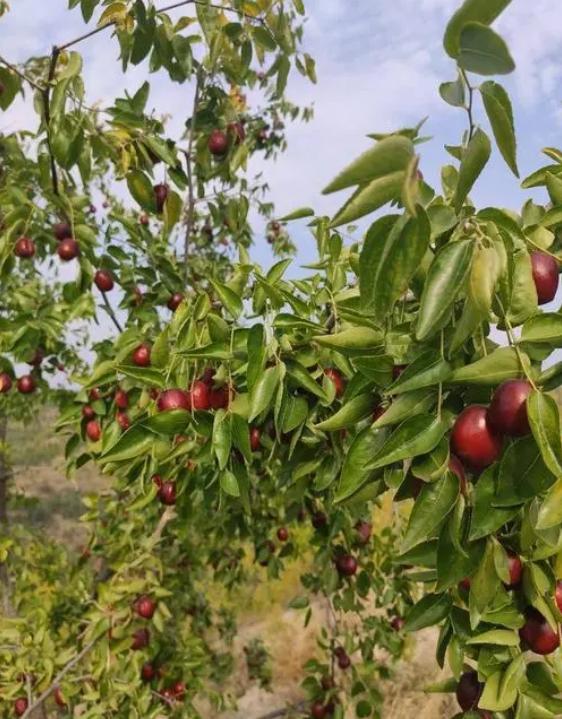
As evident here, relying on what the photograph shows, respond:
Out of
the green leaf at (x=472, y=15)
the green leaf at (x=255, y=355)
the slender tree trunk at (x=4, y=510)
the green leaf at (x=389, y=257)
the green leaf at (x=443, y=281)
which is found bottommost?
the slender tree trunk at (x=4, y=510)

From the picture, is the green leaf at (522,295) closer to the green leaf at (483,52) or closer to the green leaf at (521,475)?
the green leaf at (521,475)

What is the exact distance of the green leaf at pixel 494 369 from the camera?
2.85 feet

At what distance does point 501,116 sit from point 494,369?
1.03 ft

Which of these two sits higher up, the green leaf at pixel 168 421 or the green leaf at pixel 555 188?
the green leaf at pixel 555 188

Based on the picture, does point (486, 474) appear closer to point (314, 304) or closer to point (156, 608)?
point (314, 304)

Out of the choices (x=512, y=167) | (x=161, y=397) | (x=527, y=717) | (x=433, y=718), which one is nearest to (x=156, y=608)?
(x=161, y=397)

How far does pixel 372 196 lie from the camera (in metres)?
0.65

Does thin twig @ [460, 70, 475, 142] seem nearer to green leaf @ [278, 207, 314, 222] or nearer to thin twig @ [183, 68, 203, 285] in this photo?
green leaf @ [278, 207, 314, 222]

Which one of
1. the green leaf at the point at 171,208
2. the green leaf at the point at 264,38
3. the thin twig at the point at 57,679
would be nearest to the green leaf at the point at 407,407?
the green leaf at the point at 171,208

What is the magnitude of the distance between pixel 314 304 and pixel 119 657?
1748mm

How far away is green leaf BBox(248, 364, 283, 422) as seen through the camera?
1229 mm

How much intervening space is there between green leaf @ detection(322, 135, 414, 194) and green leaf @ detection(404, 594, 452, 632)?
2.65ft

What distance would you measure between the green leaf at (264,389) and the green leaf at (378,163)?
639mm

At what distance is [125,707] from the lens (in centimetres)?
242
